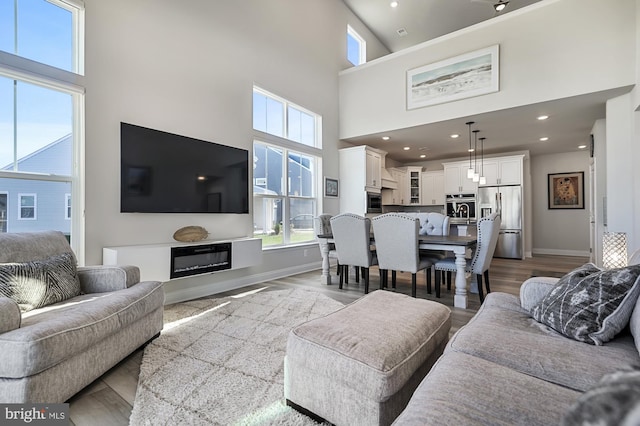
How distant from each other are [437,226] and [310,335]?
367 cm

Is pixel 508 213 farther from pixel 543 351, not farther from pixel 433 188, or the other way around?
pixel 543 351

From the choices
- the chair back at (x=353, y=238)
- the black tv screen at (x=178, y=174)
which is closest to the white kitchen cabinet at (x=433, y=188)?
the chair back at (x=353, y=238)

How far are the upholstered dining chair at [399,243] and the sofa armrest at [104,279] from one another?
2.59m

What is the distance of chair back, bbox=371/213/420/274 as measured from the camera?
341 centimetres

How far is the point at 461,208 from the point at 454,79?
3742 millimetres

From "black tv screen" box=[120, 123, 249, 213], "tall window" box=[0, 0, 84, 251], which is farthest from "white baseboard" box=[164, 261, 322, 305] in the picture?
"tall window" box=[0, 0, 84, 251]

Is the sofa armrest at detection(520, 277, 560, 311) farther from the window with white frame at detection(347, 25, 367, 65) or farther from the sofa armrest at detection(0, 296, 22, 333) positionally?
the window with white frame at detection(347, 25, 367, 65)

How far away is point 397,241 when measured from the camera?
11.6 feet

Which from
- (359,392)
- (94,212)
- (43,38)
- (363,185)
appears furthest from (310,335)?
(363,185)

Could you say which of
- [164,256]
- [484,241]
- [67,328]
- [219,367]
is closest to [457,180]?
[484,241]

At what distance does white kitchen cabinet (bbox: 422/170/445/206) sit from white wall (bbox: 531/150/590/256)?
2364 millimetres

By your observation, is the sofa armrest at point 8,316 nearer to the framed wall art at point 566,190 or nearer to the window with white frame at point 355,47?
the window with white frame at point 355,47

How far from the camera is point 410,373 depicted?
1254 mm

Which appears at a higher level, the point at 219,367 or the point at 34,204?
the point at 34,204
